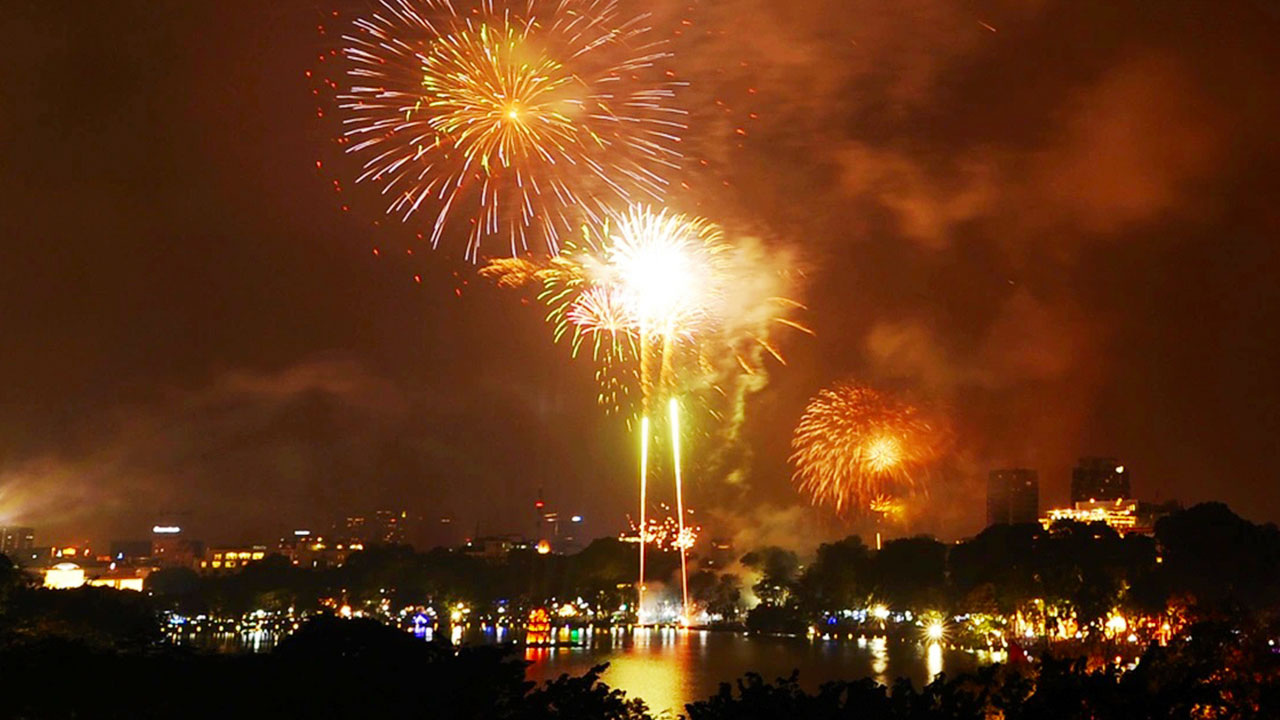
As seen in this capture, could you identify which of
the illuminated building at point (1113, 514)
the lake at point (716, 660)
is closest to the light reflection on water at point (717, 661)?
the lake at point (716, 660)

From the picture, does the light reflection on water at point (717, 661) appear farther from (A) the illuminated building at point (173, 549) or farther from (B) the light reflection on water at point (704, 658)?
(A) the illuminated building at point (173, 549)

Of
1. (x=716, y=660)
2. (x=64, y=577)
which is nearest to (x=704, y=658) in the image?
(x=716, y=660)

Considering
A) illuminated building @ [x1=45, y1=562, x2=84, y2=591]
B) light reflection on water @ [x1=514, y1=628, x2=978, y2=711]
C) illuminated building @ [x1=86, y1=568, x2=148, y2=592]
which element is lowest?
light reflection on water @ [x1=514, y1=628, x2=978, y2=711]

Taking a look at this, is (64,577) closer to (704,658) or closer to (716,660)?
(704,658)

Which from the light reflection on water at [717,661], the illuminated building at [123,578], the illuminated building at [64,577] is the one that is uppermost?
the illuminated building at [123,578]

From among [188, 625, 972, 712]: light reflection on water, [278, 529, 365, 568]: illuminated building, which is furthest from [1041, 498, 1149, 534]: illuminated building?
[278, 529, 365, 568]: illuminated building

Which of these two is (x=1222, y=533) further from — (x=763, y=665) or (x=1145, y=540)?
(x=763, y=665)

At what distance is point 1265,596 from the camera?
58125 millimetres

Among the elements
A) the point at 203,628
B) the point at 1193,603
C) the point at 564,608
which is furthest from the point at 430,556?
the point at 1193,603

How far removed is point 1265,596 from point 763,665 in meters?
23.5

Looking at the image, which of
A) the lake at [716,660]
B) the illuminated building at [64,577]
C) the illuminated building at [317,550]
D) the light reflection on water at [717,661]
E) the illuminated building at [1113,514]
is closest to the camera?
the light reflection on water at [717,661]

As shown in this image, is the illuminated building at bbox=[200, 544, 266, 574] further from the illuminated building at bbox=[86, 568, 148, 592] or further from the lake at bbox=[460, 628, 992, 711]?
the lake at bbox=[460, 628, 992, 711]

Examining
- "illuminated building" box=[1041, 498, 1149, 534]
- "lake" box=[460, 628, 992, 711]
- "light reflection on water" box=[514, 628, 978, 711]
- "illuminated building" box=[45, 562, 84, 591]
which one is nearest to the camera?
"light reflection on water" box=[514, 628, 978, 711]

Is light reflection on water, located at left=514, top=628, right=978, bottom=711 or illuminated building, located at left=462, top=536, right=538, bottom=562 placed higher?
illuminated building, located at left=462, top=536, right=538, bottom=562
